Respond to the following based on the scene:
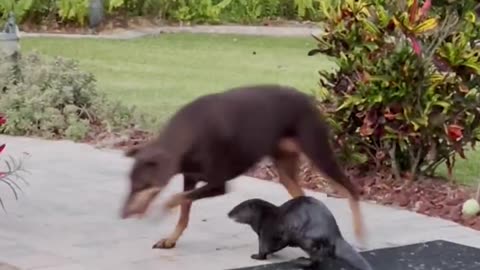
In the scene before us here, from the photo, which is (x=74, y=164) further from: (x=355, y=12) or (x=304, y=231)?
(x=304, y=231)

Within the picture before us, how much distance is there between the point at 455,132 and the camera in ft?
24.5

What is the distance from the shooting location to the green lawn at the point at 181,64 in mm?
13438

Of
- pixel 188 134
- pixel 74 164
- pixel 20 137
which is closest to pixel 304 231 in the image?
pixel 188 134

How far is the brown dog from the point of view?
3.85 metres

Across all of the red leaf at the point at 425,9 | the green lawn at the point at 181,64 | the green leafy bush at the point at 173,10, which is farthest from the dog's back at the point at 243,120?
the green leafy bush at the point at 173,10

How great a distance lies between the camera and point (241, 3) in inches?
961

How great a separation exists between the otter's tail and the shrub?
263cm

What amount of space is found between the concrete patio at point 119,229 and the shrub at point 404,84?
55 cm

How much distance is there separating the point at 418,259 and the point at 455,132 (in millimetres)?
2282

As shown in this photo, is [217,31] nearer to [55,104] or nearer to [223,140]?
[55,104]


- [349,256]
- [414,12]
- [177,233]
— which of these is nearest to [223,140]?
[349,256]

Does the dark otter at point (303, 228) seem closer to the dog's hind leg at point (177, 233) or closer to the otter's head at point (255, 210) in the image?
the otter's head at point (255, 210)

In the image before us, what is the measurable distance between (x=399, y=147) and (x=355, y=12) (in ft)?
3.27

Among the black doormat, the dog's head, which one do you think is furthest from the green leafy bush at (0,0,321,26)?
the dog's head
